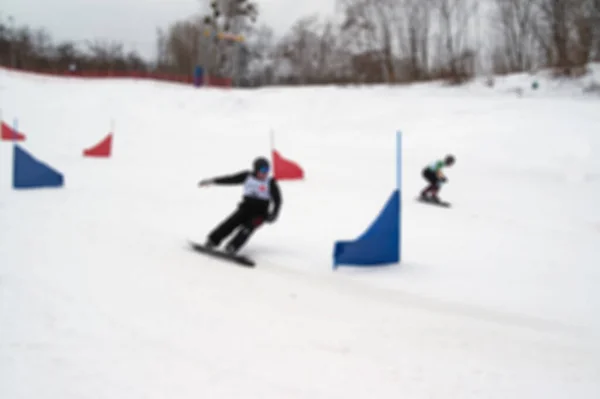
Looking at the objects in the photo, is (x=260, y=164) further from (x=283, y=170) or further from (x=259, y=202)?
(x=283, y=170)

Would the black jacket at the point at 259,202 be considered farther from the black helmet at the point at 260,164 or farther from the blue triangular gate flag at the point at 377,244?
the blue triangular gate flag at the point at 377,244

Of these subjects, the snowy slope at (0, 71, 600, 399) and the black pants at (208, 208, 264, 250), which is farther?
the black pants at (208, 208, 264, 250)

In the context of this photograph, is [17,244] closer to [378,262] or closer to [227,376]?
[227,376]

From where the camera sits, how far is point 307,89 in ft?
95.3

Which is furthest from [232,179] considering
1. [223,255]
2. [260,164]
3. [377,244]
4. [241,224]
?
[377,244]

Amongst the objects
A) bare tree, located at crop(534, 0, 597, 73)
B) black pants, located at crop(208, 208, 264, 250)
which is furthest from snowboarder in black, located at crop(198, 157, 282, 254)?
bare tree, located at crop(534, 0, 597, 73)

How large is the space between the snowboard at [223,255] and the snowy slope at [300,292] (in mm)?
169

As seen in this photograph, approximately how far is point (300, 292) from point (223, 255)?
53.4 inches

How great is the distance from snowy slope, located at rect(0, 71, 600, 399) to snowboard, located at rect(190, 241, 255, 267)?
17cm

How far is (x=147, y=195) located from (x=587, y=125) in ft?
48.2

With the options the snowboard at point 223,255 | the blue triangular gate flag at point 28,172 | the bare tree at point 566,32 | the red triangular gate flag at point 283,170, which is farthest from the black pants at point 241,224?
the bare tree at point 566,32

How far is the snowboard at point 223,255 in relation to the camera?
16.6 ft

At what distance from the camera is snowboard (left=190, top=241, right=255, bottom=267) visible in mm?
5047

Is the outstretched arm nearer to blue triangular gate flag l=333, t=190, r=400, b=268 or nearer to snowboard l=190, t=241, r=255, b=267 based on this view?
snowboard l=190, t=241, r=255, b=267
